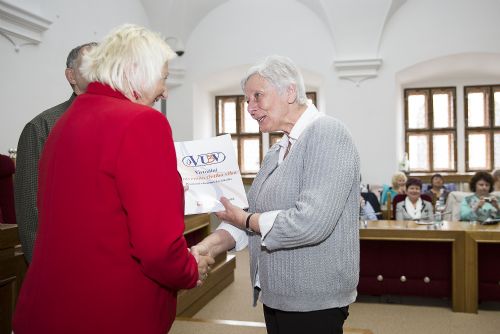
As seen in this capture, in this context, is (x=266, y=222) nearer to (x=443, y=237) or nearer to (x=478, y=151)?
(x=443, y=237)

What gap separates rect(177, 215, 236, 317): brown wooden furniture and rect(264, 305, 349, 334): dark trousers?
275 centimetres

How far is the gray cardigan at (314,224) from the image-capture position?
1546 mm

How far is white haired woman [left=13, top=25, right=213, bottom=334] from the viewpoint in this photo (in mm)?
1195

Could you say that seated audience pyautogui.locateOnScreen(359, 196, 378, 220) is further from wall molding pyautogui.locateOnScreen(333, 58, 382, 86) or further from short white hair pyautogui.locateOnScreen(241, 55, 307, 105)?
short white hair pyautogui.locateOnScreen(241, 55, 307, 105)

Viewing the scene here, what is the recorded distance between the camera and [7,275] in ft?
8.02

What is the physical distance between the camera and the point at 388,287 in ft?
16.0

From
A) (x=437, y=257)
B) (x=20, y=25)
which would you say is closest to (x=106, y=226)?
(x=437, y=257)

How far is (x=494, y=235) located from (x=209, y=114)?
21.2 feet

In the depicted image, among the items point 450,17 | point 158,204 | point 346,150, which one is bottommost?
point 158,204

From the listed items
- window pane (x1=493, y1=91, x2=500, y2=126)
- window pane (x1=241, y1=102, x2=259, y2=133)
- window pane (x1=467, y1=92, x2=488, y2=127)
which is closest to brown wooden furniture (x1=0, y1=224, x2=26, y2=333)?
window pane (x1=241, y1=102, x2=259, y2=133)

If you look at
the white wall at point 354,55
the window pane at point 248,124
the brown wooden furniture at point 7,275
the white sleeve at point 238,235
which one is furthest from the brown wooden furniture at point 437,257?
the window pane at point 248,124

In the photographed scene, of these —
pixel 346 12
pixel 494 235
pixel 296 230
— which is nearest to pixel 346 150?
pixel 296 230

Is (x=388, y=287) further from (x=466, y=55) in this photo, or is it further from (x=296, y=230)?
(x=466, y=55)

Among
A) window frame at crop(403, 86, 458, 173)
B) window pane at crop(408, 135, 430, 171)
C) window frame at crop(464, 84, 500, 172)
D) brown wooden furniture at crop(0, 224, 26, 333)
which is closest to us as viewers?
brown wooden furniture at crop(0, 224, 26, 333)
